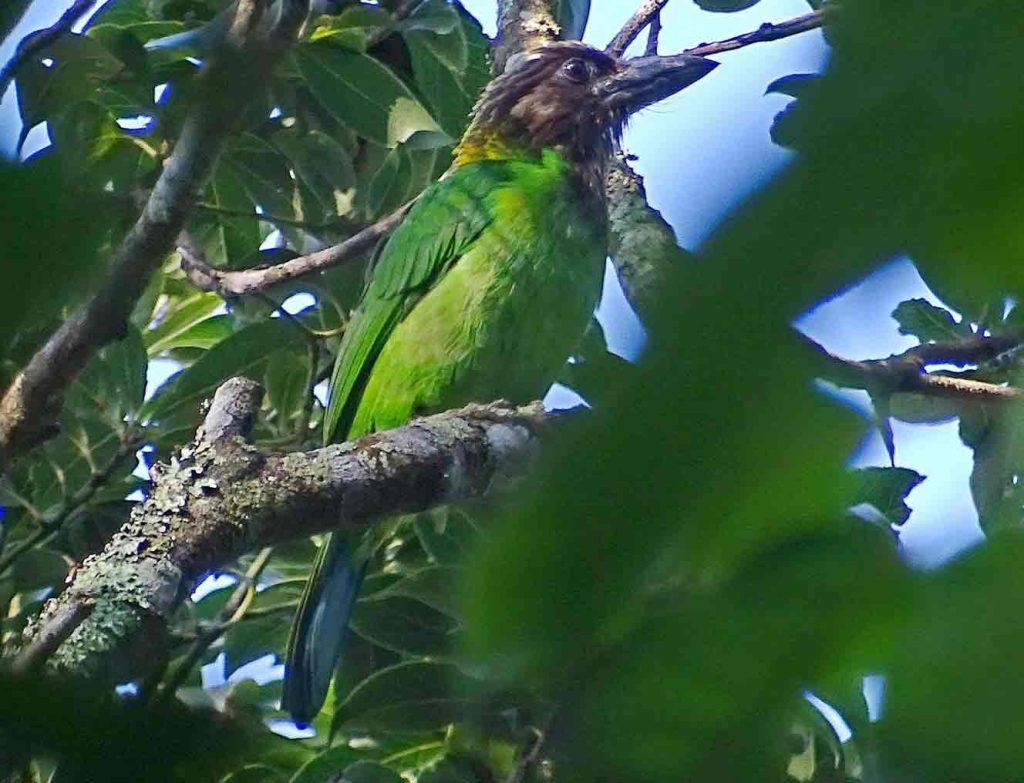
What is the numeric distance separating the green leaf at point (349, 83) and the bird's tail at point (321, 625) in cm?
88

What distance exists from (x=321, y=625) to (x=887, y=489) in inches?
95.6

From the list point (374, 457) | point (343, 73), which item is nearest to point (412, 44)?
point (343, 73)

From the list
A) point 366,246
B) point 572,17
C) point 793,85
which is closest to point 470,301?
point 366,246

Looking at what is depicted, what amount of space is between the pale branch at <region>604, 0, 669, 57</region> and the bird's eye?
0.43ft

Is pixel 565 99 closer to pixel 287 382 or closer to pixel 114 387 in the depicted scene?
pixel 287 382

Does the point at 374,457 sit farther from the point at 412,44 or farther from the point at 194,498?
the point at 412,44

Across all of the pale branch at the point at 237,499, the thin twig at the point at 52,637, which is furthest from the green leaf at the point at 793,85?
the pale branch at the point at 237,499

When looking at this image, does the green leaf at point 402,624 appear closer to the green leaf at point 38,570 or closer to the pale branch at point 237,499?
the pale branch at point 237,499

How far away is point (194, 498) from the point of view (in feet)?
6.39

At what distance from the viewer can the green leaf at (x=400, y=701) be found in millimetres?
2258

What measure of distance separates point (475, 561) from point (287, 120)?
9.67 ft

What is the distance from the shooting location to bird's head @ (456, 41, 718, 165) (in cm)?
380

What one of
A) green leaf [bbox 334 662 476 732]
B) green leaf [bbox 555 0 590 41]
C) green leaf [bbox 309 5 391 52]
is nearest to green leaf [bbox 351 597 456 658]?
green leaf [bbox 334 662 476 732]

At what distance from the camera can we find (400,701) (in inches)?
90.0
